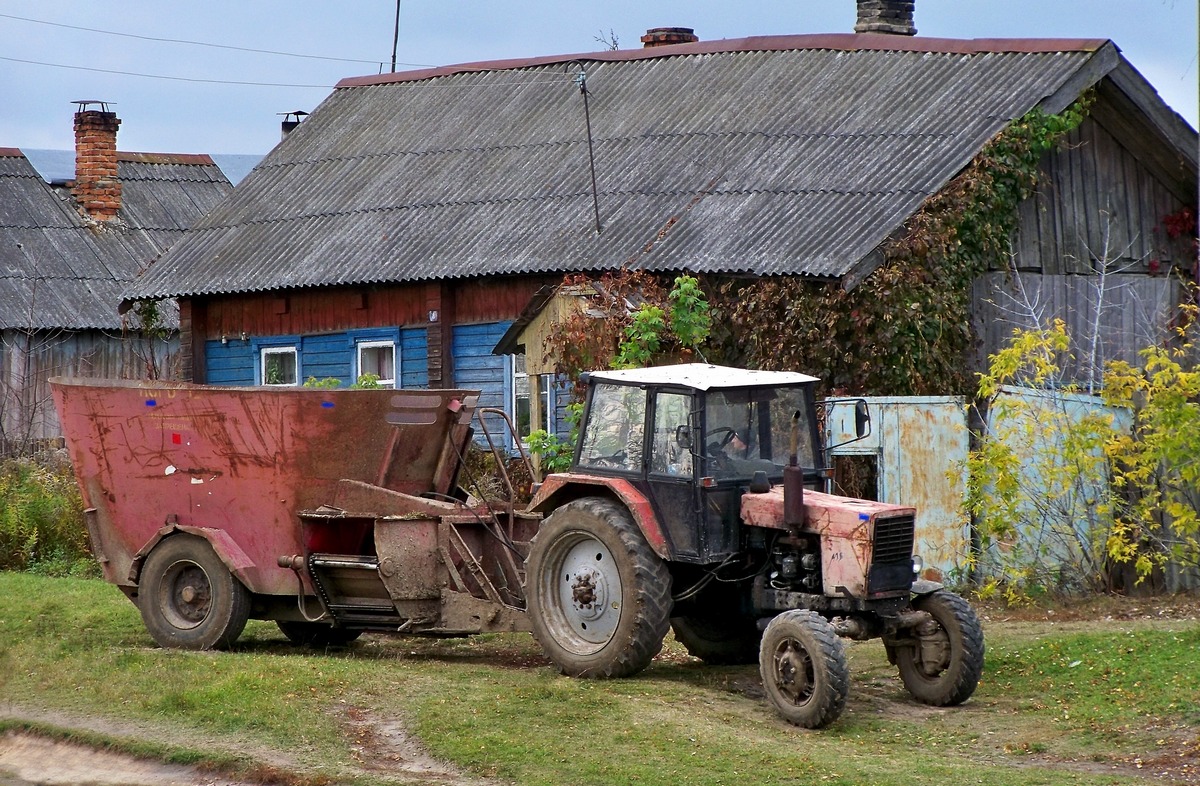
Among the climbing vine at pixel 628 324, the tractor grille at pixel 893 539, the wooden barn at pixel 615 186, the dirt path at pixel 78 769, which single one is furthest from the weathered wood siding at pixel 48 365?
the tractor grille at pixel 893 539

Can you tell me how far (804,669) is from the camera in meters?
9.16

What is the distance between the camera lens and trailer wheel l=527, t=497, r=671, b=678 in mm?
10055

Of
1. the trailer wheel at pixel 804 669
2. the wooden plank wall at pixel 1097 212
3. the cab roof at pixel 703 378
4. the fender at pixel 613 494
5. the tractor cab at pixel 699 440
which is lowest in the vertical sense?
the trailer wheel at pixel 804 669

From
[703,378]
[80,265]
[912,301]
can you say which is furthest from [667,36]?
[703,378]

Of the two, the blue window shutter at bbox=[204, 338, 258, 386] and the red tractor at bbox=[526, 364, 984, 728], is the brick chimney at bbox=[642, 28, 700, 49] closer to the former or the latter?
the blue window shutter at bbox=[204, 338, 258, 386]

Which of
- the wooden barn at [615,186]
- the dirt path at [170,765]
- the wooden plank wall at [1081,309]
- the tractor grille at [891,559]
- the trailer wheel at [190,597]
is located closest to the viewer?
the dirt path at [170,765]

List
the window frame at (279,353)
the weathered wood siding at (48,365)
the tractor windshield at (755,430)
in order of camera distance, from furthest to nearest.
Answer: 1. the weathered wood siding at (48,365)
2. the window frame at (279,353)
3. the tractor windshield at (755,430)

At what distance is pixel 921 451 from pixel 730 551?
16.1 feet

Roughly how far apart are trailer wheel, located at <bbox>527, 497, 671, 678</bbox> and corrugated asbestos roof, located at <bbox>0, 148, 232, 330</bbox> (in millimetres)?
17667

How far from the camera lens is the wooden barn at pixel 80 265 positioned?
27016mm

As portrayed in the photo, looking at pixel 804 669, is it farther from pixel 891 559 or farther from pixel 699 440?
pixel 699 440

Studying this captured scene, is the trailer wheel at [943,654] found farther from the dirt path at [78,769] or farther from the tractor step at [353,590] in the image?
the dirt path at [78,769]

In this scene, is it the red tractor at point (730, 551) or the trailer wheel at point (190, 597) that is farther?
the trailer wheel at point (190, 597)

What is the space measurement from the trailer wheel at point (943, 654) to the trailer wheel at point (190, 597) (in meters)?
4.73
